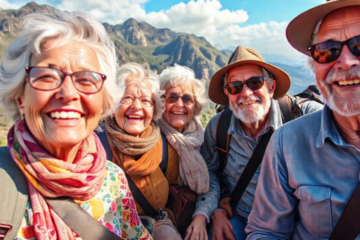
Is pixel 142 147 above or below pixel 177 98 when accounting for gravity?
below

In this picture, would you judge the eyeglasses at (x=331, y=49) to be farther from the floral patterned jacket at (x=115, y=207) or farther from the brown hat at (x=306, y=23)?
the floral patterned jacket at (x=115, y=207)

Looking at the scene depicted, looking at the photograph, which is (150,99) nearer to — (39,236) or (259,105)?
(259,105)

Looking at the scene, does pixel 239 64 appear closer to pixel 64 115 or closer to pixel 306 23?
pixel 306 23

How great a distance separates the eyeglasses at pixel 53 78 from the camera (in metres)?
1.70

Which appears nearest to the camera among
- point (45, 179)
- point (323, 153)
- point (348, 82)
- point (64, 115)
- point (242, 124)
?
point (45, 179)

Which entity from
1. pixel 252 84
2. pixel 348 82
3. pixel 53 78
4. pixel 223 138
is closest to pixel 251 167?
pixel 223 138

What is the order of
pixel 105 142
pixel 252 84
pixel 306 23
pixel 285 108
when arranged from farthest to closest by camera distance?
1. pixel 285 108
2. pixel 252 84
3. pixel 105 142
4. pixel 306 23

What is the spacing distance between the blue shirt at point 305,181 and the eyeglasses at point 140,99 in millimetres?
1821

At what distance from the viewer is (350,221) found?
71.6 inches

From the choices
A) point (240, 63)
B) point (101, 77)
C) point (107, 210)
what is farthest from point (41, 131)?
point (240, 63)

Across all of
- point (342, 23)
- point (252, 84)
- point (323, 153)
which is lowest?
point (323, 153)

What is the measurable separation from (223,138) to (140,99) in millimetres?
1406

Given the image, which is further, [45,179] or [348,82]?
[348,82]

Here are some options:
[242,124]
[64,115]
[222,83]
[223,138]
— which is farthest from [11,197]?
[222,83]
